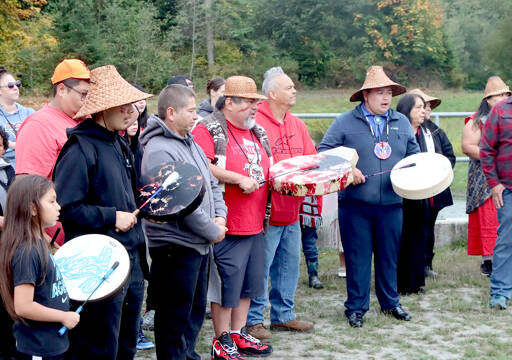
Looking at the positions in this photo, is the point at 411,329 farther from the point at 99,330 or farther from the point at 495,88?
the point at 99,330

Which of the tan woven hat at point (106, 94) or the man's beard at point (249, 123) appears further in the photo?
the man's beard at point (249, 123)

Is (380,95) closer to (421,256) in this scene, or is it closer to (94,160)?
(421,256)

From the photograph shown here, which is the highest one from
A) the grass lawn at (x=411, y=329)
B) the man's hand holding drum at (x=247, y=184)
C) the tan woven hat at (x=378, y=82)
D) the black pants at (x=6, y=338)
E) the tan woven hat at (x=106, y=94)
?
the tan woven hat at (x=106, y=94)

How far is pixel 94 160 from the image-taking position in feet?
11.9

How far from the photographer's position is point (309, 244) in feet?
23.8

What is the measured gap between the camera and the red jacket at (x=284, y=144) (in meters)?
5.48

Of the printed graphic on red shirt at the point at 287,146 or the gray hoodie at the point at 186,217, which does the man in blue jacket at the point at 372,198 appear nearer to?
the printed graphic on red shirt at the point at 287,146

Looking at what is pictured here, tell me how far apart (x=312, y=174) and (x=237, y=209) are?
0.61 metres

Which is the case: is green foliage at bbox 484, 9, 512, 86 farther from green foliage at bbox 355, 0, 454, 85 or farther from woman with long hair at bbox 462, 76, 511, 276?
woman with long hair at bbox 462, 76, 511, 276

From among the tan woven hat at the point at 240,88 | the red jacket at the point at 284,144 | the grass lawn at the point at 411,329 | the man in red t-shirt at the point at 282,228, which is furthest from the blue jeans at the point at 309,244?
the tan woven hat at the point at 240,88

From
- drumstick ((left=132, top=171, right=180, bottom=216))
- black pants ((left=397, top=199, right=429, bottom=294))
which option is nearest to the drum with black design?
drumstick ((left=132, top=171, right=180, bottom=216))

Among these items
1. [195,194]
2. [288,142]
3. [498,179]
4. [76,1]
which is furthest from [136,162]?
[76,1]

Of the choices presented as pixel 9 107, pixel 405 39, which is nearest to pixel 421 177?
pixel 9 107

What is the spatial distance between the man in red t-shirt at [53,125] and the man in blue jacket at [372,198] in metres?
2.38
